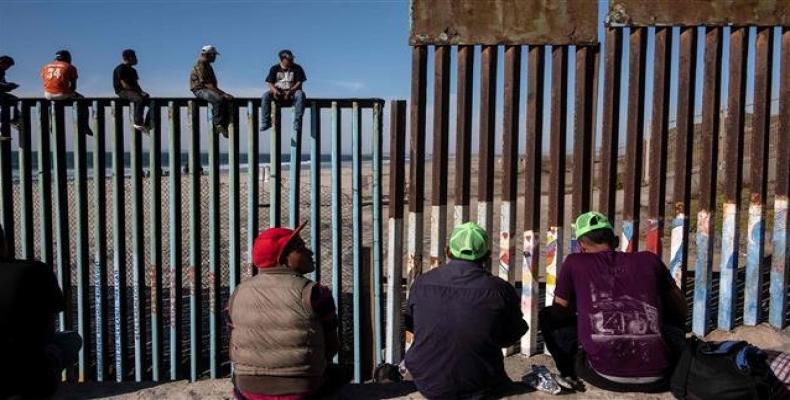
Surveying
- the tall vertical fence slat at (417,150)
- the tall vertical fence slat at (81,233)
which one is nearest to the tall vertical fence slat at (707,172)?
the tall vertical fence slat at (417,150)

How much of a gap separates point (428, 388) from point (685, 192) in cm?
319

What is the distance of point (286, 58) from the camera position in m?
6.14

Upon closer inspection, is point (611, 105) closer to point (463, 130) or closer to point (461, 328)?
point (463, 130)

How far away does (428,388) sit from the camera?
400 cm

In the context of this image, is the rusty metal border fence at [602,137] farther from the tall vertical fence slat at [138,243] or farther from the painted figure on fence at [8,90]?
the painted figure on fence at [8,90]

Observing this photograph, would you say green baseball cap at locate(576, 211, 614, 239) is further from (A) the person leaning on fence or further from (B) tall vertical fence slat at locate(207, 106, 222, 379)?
(B) tall vertical fence slat at locate(207, 106, 222, 379)

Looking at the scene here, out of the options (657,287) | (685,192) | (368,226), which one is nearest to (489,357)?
(657,287)

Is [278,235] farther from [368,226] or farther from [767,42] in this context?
[368,226]

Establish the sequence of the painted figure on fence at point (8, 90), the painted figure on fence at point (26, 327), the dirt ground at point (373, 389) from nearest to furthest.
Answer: the painted figure on fence at point (26, 327) < the dirt ground at point (373, 389) < the painted figure on fence at point (8, 90)

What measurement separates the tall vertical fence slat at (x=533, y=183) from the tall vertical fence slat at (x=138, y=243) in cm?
312

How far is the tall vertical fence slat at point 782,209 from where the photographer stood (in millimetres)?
5930

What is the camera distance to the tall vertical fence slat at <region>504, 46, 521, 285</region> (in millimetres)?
5922

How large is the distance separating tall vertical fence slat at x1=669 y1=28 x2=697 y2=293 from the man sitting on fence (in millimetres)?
1908

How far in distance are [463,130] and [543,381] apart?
2312mm
